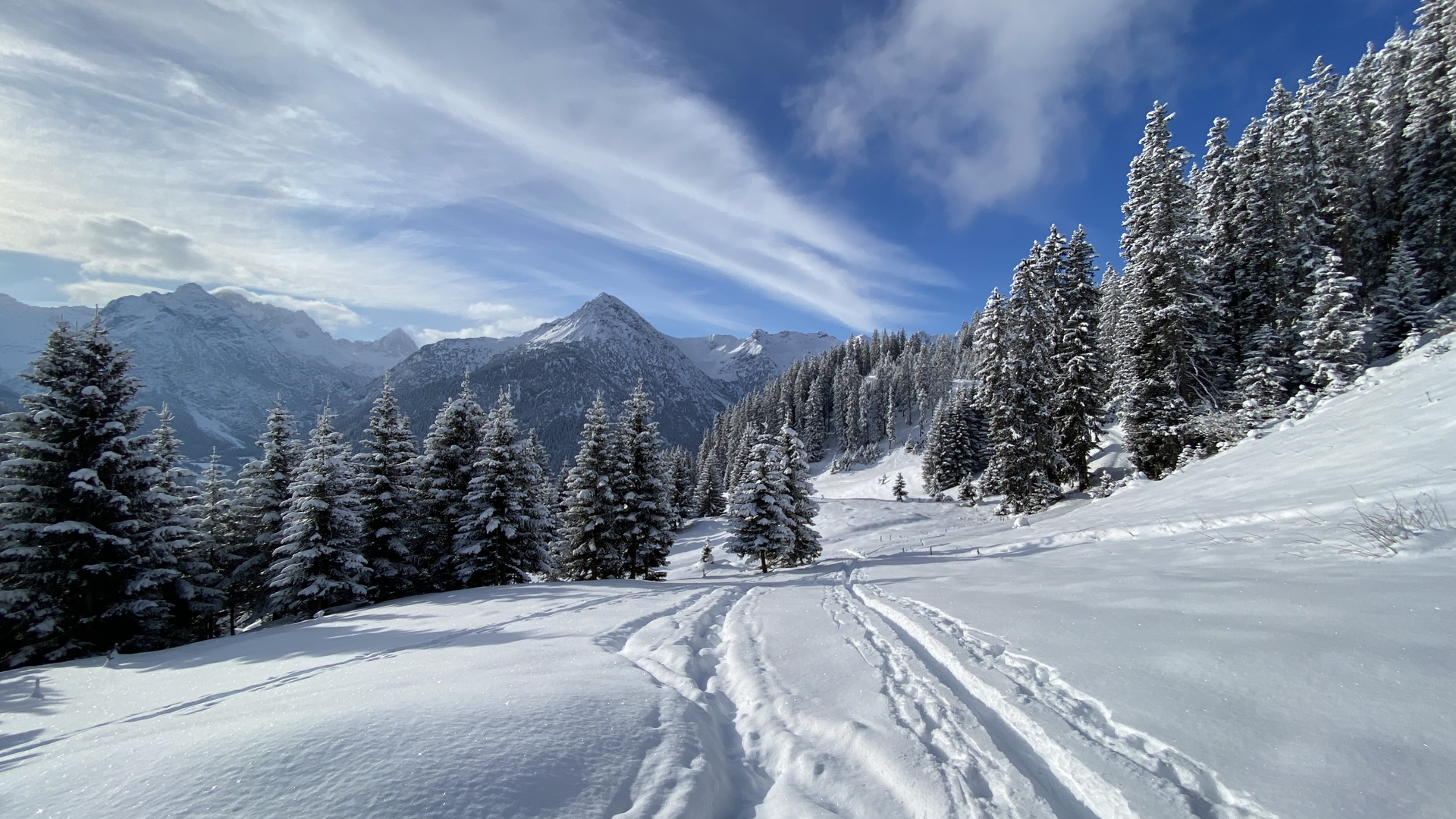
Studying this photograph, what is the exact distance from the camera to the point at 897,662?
255 inches

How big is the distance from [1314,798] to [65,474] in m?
24.9

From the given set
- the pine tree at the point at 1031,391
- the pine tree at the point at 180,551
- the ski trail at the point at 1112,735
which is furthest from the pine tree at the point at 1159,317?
the pine tree at the point at 180,551

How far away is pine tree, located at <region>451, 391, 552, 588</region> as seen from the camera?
21.5 metres

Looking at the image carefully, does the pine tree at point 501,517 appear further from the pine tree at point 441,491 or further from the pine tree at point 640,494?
the pine tree at point 640,494

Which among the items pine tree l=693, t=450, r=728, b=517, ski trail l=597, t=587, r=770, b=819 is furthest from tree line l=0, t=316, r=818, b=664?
pine tree l=693, t=450, r=728, b=517

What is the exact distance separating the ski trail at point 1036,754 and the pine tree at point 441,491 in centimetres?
2137

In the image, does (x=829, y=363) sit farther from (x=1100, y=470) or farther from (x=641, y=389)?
(x=641, y=389)

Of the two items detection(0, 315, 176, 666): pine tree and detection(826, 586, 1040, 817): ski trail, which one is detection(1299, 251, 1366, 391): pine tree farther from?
detection(0, 315, 176, 666): pine tree

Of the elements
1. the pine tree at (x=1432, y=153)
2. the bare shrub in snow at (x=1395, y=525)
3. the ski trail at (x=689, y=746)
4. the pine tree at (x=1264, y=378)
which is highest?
the pine tree at (x=1432, y=153)

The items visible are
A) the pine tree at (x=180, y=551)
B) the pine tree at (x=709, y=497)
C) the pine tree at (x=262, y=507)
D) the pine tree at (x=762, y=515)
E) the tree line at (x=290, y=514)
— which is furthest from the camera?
the pine tree at (x=709, y=497)

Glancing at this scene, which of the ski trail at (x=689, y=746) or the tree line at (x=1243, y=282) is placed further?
the tree line at (x=1243, y=282)

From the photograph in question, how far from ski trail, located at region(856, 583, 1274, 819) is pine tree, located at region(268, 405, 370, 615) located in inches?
831

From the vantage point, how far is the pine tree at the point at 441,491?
22.2 m

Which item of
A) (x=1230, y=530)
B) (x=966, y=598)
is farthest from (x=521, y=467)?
(x=1230, y=530)
